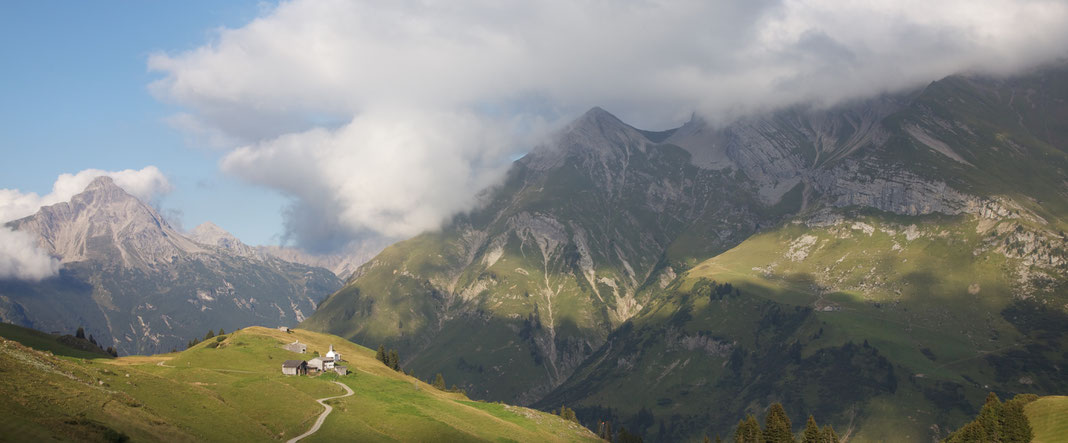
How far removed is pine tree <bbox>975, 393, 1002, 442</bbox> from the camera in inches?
5012

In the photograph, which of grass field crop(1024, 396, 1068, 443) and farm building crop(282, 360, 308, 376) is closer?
grass field crop(1024, 396, 1068, 443)

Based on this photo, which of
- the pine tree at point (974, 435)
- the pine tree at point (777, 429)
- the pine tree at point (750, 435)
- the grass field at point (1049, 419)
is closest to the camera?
the grass field at point (1049, 419)

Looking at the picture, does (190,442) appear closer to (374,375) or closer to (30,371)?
(30,371)

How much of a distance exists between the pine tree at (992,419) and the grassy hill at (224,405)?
261ft

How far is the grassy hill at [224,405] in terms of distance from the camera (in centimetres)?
5547

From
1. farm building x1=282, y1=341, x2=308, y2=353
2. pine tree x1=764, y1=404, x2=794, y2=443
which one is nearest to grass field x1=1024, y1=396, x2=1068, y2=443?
pine tree x1=764, y1=404, x2=794, y2=443

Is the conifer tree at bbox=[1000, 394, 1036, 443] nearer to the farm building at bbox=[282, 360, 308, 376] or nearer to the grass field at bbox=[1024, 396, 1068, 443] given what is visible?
the grass field at bbox=[1024, 396, 1068, 443]

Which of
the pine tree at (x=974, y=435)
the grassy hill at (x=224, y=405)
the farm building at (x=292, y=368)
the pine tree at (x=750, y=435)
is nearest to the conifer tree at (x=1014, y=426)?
the pine tree at (x=974, y=435)

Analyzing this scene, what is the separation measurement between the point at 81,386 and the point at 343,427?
3210 centimetres

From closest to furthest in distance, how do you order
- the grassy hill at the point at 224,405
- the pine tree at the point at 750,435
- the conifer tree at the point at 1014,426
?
the grassy hill at the point at 224,405
the conifer tree at the point at 1014,426
the pine tree at the point at 750,435

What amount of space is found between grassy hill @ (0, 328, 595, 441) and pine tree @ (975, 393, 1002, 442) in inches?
3129

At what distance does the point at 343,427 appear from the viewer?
87.4 metres

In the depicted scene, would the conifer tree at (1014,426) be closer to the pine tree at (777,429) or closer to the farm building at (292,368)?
the pine tree at (777,429)

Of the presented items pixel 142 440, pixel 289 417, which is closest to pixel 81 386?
pixel 142 440
